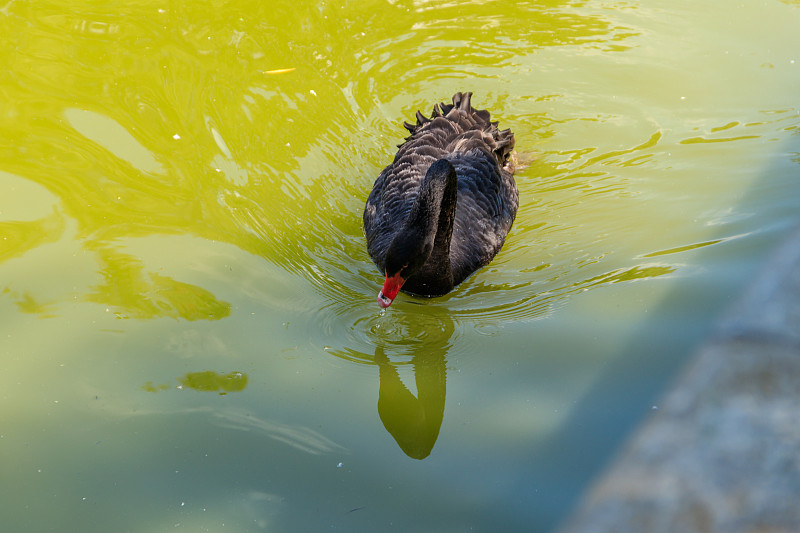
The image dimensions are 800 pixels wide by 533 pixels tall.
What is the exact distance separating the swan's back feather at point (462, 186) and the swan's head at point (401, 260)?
0.52 meters

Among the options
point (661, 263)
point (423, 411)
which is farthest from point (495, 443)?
point (661, 263)

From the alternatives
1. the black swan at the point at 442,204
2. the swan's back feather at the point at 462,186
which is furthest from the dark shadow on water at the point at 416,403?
the swan's back feather at the point at 462,186

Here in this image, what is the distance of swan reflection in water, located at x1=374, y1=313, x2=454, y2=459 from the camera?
4.07m

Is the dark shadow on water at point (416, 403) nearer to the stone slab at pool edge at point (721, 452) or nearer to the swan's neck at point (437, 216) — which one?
the swan's neck at point (437, 216)

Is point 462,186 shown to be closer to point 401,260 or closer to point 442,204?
point 442,204

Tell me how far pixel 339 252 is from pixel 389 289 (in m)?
1.11

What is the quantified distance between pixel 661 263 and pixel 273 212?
2.93 metres

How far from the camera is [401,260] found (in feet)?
15.4

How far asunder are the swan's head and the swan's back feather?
20.5 inches

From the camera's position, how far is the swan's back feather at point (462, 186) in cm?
550

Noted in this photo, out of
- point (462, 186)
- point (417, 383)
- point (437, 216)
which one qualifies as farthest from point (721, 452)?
point (462, 186)

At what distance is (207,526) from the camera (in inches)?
136

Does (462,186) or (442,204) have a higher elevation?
(442,204)

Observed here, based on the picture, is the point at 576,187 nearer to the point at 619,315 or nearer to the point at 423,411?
the point at 619,315
